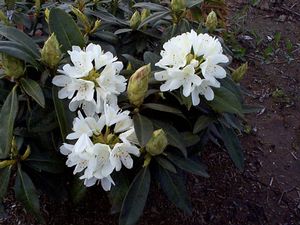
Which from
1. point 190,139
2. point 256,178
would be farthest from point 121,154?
point 256,178

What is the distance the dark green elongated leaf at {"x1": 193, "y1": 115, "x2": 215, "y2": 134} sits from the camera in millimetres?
1499

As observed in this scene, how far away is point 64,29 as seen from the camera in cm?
147

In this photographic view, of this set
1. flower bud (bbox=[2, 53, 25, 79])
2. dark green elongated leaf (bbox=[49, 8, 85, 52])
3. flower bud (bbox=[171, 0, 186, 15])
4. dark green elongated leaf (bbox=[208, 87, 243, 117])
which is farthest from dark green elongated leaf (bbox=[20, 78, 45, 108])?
flower bud (bbox=[171, 0, 186, 15])

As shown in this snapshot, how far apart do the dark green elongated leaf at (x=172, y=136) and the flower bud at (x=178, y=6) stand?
1.69ft

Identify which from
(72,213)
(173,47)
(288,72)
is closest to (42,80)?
(173,47)

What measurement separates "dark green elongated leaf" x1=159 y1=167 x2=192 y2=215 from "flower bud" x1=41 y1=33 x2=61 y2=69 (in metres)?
0.51

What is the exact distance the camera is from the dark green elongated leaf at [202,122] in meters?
1.50

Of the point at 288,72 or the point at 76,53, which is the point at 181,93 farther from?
the point at 288,72

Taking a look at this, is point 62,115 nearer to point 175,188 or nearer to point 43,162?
point 43,162

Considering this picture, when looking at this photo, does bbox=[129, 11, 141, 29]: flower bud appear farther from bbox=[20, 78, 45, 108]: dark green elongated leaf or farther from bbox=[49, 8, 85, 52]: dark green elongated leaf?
bbox=[20, 78, 45, 108]: dark green elongated leaf

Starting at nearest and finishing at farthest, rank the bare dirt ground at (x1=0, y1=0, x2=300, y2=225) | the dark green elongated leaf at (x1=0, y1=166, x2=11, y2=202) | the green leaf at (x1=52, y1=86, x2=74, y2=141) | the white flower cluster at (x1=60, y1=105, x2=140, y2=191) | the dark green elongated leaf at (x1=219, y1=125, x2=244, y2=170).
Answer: the white flower cluster at (x1=60, y1=105, x2=140, y2=191) < the green leaf at (x1=52, y1=86, x2=74, y2=141) < the dark green elongated leaf at (x1=0, y1=166, x2=11, y2=202) < the dark green elongated leaf at (x1=219, y1=125, x2=244, y2=170) < the bare dirt ground at (x1=0, y1=0, x2=300, y2=225)

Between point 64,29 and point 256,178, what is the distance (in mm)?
1465

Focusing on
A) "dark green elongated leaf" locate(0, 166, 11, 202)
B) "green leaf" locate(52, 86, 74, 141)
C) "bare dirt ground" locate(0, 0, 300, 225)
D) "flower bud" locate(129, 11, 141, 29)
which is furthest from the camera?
"bare dirt ground" locate(0, 0, 300, 225)

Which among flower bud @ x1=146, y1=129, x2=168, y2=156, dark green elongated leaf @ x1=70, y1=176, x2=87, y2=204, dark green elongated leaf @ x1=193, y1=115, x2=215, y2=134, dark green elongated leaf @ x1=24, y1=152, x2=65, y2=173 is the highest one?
flower bud @ x1=146, y1=129, x2=168, y2=156
